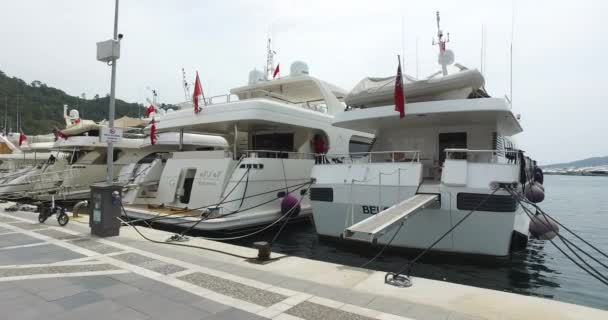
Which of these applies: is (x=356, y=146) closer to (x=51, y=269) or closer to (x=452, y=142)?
(x=452, y=142)

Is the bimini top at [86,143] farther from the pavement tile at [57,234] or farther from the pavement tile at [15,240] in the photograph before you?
the pavement tile at [15,240]

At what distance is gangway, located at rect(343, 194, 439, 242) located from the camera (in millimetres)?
5750

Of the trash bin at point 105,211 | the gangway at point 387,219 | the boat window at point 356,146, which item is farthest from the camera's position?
the boat window at point 356,146

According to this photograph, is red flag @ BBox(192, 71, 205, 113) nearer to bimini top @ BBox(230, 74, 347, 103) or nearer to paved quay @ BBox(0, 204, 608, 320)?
bimini top @ BBox(230, 74, 347, 103)

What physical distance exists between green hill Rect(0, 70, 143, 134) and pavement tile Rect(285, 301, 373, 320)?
72.9 metres

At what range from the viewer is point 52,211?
32.0ft

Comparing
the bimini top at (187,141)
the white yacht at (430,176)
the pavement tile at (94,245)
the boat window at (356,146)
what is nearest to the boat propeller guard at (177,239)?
the pavement tile at (94,245)

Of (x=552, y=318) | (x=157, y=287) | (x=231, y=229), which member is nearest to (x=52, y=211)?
(x=231, y=229)

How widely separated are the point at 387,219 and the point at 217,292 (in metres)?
3.26

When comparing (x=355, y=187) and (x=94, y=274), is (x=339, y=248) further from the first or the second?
(x=94, y=274)

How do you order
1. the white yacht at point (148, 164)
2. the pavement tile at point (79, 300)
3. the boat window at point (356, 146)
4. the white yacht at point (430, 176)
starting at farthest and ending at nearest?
the boat window at point (356, 146) < the white yacht at point (148, 164) < the white yacht at point (430, 176) < the pavement tile at point (79, 300)

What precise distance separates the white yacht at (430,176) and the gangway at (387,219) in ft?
0.06

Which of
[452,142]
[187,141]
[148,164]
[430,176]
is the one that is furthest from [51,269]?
[187,141]

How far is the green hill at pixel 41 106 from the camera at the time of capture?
66250 millimetres
